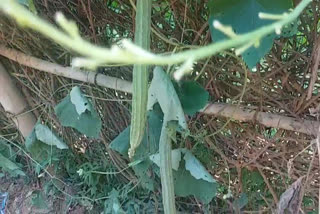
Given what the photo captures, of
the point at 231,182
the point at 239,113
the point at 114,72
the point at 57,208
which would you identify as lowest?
the point at 57,208

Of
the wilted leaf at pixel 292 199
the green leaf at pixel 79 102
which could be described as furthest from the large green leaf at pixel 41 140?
the wilted leaf at pixel 292 199

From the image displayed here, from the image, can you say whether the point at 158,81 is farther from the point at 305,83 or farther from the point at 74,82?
the point at 74,82

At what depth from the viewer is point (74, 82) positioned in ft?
5.75

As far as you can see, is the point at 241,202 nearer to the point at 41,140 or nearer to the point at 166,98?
the point at 166,98

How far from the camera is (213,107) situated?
52.9 inches

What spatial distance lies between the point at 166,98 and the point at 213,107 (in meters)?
0.29

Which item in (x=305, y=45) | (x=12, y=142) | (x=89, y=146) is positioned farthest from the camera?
(x=12, y=142)

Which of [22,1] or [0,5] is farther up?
[22,1]

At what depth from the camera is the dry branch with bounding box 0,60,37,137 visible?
71.7 inches

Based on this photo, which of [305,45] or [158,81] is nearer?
[158,81]

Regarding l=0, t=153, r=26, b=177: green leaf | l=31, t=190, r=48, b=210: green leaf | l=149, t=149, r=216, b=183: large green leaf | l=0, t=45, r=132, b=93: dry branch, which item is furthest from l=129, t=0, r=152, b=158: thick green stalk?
l=0, t=153, r=26, b=177: green leaf

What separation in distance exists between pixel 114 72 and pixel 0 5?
4.36ft

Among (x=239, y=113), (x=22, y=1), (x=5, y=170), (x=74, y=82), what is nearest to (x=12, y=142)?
A: (x=5, y=170)

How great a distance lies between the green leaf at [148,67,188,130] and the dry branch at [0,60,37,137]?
2.90 feet
